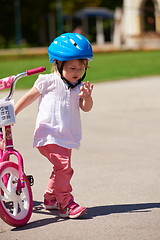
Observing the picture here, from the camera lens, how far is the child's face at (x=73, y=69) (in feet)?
15.5

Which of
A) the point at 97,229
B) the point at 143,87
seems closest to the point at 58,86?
the point at 97,229

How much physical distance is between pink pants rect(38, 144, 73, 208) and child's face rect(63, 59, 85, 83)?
1.69 feet

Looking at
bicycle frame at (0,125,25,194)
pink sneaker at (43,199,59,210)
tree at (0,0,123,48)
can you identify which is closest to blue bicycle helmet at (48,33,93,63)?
bicycle frame at (0,125,25,194)

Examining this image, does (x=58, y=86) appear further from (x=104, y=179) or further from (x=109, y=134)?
(x=109, y=134)

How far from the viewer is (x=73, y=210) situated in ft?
15.6

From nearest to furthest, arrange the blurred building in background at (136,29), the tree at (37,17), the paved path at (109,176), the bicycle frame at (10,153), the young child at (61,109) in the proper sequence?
the paved path at (109,176) → the bicycle frame at (10,153) → the young child at (61,109) → the blurred building in background at (136,29) → the tree at (37,17)

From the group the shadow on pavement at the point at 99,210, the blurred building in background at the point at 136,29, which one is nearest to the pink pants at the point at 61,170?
the shadow on pavement at the point at 99,210

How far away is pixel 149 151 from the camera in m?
7.34

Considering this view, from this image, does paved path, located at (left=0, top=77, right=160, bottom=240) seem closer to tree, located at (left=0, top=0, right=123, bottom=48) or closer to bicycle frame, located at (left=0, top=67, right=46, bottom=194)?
bicycle frame, located at (left=0, top=67, right=46, bottom=194)

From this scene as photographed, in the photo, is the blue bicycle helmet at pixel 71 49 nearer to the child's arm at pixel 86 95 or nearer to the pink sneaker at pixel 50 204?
the child's arm at pixel 86 95

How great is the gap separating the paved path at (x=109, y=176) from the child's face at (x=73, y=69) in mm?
1032

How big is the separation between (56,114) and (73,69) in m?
0.35

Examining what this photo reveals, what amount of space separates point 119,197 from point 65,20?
216ft

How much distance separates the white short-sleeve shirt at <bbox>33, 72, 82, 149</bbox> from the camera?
4746mm
